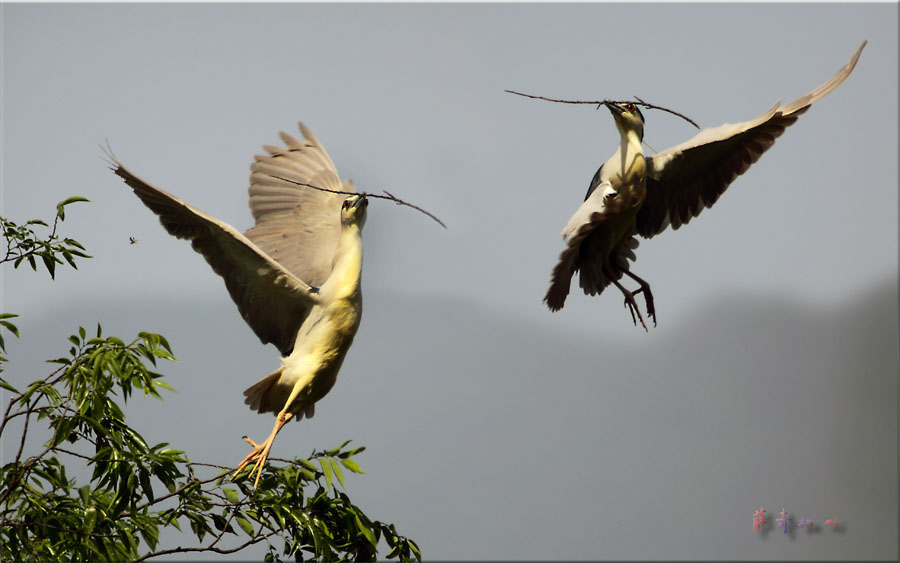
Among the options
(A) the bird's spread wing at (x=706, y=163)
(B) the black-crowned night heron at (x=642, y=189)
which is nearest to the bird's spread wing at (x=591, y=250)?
(B) the black-crowned night heron at (x=642, y=189)

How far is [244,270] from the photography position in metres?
3.78

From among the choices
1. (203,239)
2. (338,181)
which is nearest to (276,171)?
(338,181)

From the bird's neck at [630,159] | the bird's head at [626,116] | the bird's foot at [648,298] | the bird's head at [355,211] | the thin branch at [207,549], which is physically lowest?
the thin branch at [207,549]

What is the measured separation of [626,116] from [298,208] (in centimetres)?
163

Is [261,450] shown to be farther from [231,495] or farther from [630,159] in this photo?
[630,159]

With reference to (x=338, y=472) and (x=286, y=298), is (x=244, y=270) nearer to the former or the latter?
(x=286, y=298)

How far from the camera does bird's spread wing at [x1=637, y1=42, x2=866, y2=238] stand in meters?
3.63

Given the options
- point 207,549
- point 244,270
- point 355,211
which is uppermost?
point 355,211

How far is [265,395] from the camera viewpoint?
384 centimetres

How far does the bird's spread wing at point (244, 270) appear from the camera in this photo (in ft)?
11.9

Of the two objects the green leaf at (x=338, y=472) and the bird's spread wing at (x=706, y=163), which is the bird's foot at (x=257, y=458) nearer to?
the green leaf at (x=338, y=472)

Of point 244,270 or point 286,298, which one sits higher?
point 244,270

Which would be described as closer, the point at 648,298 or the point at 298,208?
the point at 648,298

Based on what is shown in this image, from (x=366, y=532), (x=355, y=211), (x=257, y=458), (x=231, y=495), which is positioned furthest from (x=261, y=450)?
(x=355, y=211)
